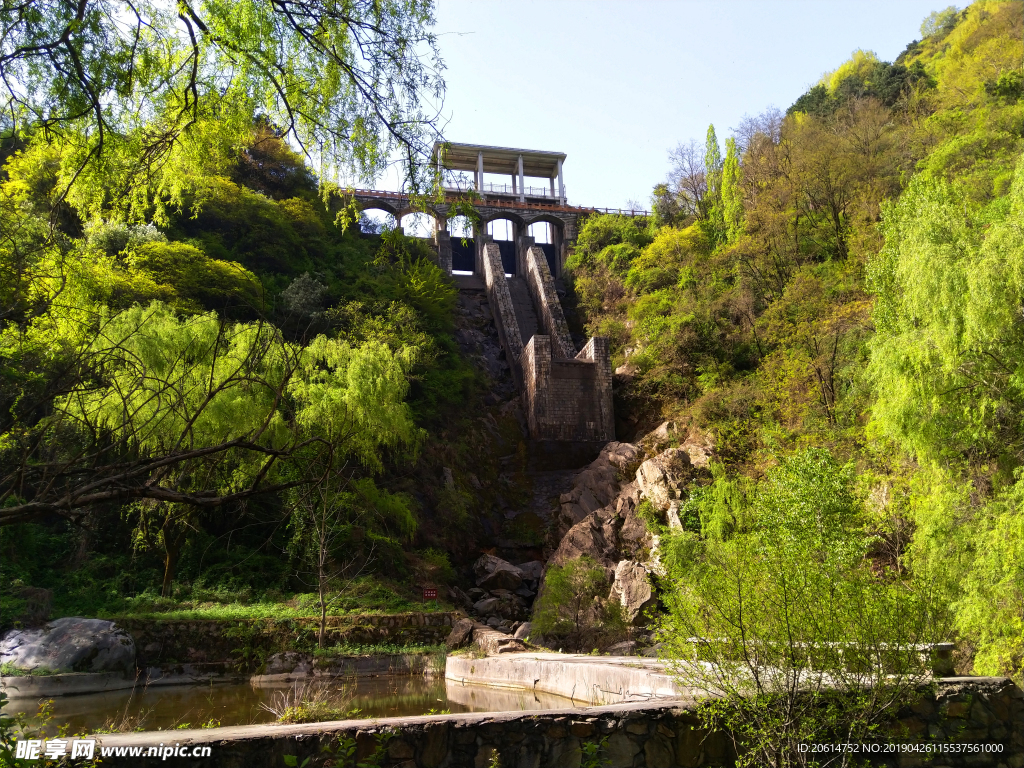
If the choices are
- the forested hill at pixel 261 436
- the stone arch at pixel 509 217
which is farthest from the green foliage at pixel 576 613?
the stone arch at pixel 509 217

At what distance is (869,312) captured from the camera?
15.5 metres

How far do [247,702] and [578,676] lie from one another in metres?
4.56

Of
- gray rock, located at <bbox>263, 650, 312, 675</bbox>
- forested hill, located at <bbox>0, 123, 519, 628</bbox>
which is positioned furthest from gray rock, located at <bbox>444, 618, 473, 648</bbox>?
gray rock, located at <bbox>263, 650, 312, 675</bbox>

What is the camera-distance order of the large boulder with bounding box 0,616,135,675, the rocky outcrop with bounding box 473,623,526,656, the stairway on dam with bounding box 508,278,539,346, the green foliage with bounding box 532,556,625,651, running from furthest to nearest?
the stairway on dam with bounding box 508,278,539,346
the green foliage with bounding box 532,556,625,651
the rocky outcrop with bounding box 473,623,526,656
the large boulder with bounding box 0,616,135,675

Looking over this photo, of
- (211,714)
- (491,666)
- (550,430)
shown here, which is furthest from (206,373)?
(550,430)

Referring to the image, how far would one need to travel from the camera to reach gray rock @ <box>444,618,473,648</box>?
1231 centimetres

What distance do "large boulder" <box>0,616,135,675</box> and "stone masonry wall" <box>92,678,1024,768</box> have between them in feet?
26.0

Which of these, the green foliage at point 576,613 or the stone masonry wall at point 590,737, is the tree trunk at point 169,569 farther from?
the stone masonry wall at point 590,737

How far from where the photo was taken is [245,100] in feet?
13.9

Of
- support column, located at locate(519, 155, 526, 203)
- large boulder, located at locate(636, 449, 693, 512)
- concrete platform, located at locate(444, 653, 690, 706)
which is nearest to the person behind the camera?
concrete platform, located at locate(444, 653, 690, 706)

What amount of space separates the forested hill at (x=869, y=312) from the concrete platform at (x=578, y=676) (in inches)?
93.0

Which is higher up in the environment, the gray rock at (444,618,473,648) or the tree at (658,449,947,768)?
the tree at (658,449,947,768)

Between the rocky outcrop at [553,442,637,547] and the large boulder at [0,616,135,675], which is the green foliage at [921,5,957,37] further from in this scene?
the large boulder at [0,616,135,675]

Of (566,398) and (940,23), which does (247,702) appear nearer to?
(566,398)
